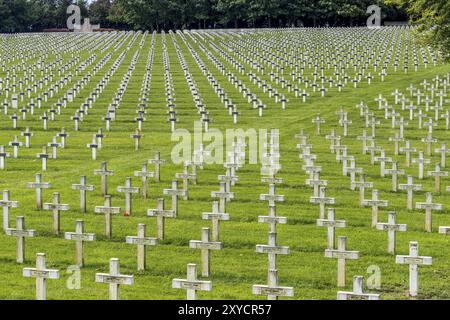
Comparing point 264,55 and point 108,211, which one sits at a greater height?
point 264,55

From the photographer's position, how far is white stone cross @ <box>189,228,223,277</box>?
586 inches

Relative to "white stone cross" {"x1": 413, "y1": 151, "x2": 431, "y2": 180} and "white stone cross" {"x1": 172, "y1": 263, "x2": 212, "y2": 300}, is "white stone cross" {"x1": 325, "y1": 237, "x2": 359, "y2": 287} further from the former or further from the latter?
"white stone cross" {"x1": 413, "y1": 151, "x2": 431, "y2": 180}

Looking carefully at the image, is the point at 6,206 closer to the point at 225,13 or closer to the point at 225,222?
the point at 225,222

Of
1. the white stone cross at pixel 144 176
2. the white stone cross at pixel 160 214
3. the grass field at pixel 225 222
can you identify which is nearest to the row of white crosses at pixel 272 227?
the grass field at pixel 225 222

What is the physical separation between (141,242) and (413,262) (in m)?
4.18

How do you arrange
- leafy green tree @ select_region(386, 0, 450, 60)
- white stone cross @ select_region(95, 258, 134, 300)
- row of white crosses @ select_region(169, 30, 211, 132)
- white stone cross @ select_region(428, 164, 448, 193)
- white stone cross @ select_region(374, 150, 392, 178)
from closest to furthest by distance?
1. white stone cross @ select_region(95, 258, 134, 300)
2. white stone cross @ select_region(428, 164, 448, 193)
3. white stone cross @ select_region(374, 150, 392, 178)
4. row of white crosses @ select_region(169, 30, 211, 132)
5. leafy green tree @ select_region(386, 0, 450, 60)

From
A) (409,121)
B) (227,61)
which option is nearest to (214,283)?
(409,121)

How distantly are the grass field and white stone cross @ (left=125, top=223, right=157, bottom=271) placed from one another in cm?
16

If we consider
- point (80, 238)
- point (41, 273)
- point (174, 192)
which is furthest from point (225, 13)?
point (41, 273)

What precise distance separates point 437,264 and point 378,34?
73.4 meters

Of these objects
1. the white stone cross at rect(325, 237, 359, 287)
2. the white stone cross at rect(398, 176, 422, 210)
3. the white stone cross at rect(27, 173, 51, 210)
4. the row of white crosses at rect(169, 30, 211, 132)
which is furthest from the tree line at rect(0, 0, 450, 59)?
the white stone cross at rect(325, 237, 359, 287)

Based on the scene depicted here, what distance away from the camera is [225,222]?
19.1m

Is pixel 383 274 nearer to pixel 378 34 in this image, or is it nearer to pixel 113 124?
pixel 113 124

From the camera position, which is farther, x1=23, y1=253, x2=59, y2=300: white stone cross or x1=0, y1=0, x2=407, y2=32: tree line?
x1=0, y1=0, x2=407, y2=32: tree line
